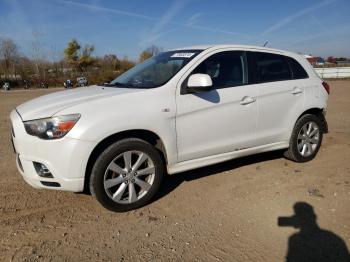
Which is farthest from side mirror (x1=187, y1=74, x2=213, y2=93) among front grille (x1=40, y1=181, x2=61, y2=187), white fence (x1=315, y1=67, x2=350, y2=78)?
white fence (x1=315, y1=67, x2=350, y2=78)

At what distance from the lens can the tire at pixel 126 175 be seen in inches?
140

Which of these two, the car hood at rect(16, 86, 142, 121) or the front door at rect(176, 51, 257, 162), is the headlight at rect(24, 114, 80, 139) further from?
the front door at rect(176, 51, 257, 162)

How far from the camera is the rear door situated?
15.4 feet

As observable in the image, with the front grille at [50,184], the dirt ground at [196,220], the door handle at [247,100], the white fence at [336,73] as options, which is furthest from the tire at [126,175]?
the white fence at [336,73]

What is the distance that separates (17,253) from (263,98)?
340 centimetres

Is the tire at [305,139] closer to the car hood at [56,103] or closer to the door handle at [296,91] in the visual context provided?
the door handle at [296,91]

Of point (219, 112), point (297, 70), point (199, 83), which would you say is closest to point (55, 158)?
point (199, 83)

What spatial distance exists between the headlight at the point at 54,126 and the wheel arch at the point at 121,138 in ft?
1.13

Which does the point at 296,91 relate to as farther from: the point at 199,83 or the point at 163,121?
the point at 163,121

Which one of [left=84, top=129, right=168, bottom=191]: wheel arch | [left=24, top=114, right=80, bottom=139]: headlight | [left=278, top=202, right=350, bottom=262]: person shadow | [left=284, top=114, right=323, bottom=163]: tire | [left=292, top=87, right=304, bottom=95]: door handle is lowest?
[left=278, top=202, right=350, bottom=262]: person shadow

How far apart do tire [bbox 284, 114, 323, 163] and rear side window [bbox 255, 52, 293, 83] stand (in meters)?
0.74

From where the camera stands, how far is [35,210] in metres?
3.86

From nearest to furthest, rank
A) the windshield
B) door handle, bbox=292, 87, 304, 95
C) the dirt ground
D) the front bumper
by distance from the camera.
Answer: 1. the dirt ground
2. the front bumper
3. the windshield
4. door handle, bbox=292, 87, 304, 95

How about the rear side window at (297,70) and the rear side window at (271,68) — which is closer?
the rear side window at (271,68)
